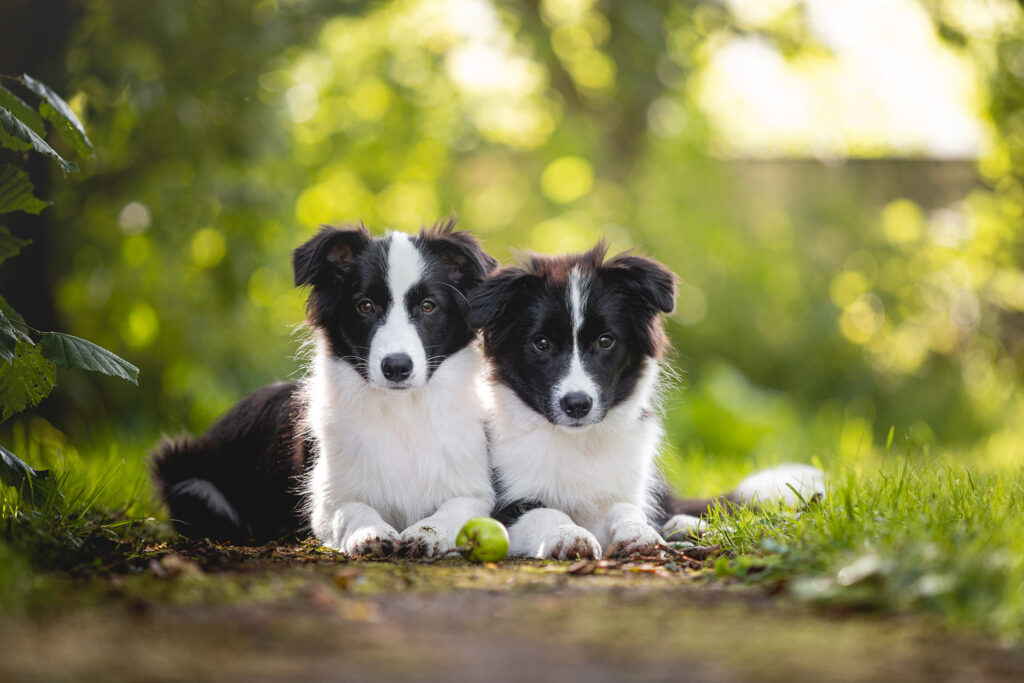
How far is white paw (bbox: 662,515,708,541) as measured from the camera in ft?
14.4

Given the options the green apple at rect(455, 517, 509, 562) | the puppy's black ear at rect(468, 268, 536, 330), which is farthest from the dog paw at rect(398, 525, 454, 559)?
the puppy's black ear at rect(468, 268, 536, 330)

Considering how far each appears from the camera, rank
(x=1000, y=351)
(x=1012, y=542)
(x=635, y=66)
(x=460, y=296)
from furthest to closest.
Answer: (x=1000, y=351)
(x=635, y=66)
(x=460, y=296)
(x=1012, y=542)

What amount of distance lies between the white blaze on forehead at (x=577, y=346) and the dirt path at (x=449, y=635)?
3.47 ft

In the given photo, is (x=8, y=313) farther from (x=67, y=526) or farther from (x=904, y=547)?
(x=904, y=547)

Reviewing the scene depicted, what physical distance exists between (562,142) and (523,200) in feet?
2.73

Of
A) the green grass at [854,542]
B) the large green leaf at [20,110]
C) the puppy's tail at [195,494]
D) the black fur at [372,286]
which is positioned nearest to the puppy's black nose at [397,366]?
the black fur at [372,286]

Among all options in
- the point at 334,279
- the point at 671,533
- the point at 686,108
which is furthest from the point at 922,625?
the point at 686,108

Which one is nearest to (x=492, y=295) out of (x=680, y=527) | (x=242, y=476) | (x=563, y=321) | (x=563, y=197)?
(x=563, y=321)

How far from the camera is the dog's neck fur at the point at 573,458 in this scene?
4277 millimetres

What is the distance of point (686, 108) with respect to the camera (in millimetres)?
11906

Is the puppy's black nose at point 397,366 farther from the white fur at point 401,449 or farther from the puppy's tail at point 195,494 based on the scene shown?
the puppy's tail at point 195,494

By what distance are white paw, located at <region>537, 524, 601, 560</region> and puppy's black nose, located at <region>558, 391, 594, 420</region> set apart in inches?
18.8

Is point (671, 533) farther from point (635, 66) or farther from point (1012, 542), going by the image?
point (635, 66)

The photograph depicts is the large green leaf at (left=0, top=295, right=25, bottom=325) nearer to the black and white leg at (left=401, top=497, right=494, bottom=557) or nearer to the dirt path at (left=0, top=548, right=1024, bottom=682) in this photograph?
the dirt path at (left=0, top=548, right=1024, bottom=682)
